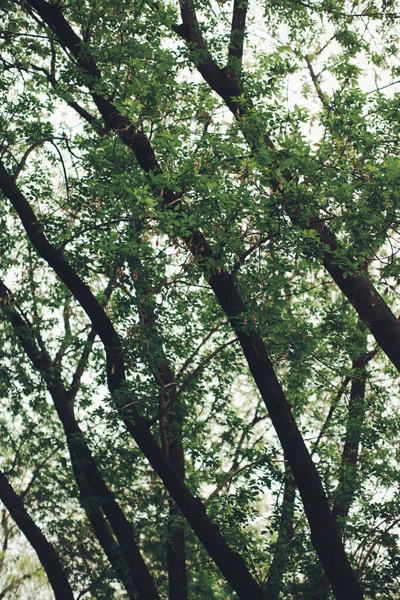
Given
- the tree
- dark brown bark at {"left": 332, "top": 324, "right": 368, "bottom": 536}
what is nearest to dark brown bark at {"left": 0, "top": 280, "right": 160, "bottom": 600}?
the tree

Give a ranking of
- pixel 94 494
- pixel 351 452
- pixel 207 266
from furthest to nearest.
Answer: pixel 351 452
pixel 94 494
pixel 207 266

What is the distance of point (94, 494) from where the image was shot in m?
10.4

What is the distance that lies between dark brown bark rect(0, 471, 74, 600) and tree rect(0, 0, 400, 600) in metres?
0.04

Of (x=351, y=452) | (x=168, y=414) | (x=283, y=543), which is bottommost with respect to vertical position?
(x=283, y=543)

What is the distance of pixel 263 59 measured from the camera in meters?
9.07

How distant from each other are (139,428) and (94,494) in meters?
2.12

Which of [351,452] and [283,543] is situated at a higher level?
[351,452]

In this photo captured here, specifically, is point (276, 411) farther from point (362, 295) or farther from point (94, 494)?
point (94, 494)

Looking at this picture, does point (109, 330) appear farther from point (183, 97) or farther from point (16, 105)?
point (16, 105)

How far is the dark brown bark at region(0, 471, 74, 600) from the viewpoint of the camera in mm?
10641

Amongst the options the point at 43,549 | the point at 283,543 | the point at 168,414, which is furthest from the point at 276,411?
the point at 43,549

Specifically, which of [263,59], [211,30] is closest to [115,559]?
[263,59]

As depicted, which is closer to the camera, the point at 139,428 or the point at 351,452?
the point at 139,428

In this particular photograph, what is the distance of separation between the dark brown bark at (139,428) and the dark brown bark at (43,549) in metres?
2.88
